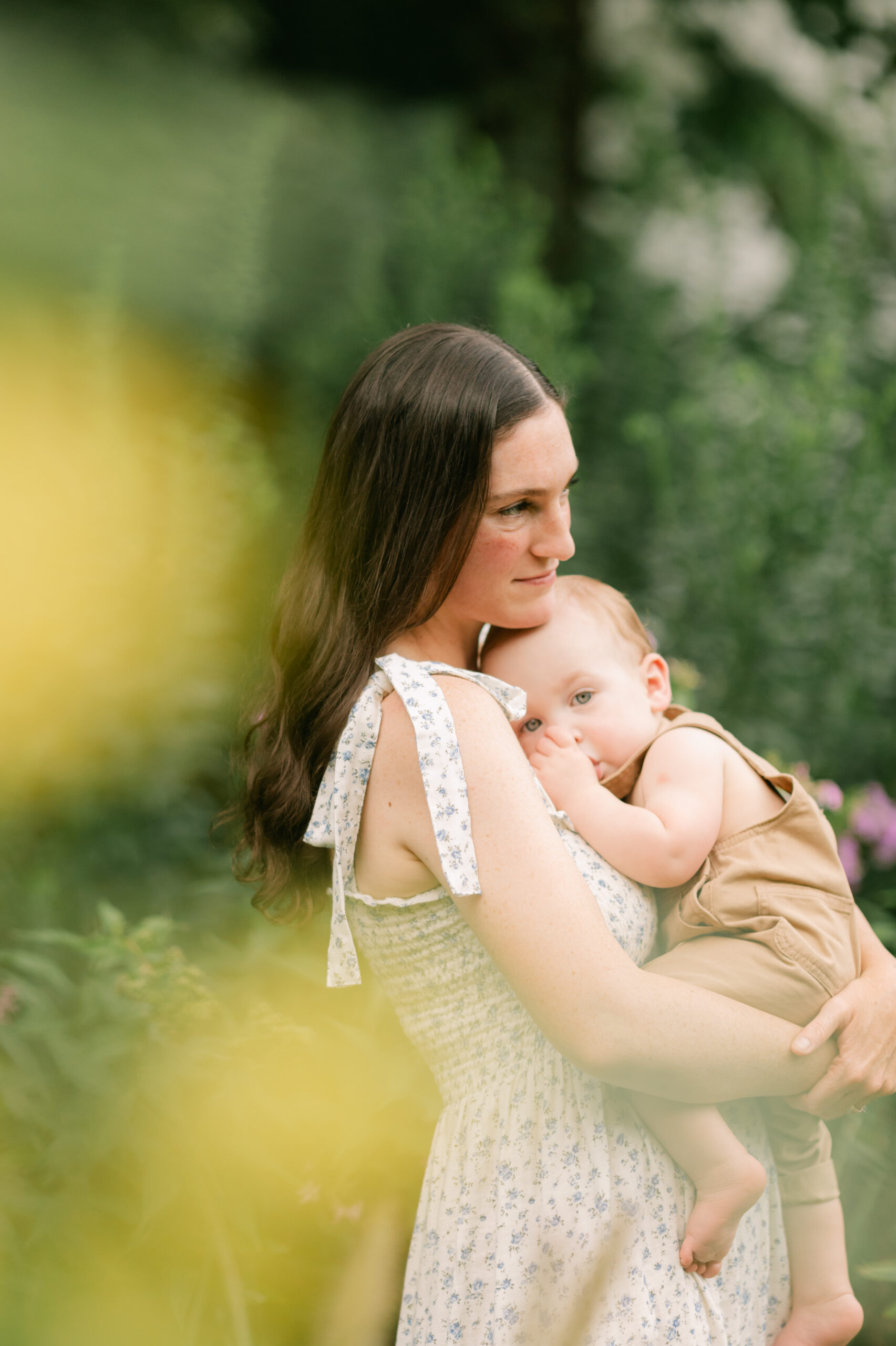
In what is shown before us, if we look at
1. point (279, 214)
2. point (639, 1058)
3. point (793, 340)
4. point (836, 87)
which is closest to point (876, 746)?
point (793, 340)

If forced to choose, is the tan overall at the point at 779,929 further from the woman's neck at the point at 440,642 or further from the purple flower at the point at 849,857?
the purple flower at the point at 849,857

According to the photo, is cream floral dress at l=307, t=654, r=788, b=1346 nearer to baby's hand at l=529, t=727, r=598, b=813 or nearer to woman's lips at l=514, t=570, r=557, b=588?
baby's hand at l=529, t=727, r=598, b=813

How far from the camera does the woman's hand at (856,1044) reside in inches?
48.5

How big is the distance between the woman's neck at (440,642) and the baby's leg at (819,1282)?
2.76 ft

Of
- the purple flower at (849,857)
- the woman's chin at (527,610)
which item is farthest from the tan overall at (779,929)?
the purple flower at (849,857)

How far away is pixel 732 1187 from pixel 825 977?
262 millimetres

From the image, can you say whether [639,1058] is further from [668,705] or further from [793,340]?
[793,340]

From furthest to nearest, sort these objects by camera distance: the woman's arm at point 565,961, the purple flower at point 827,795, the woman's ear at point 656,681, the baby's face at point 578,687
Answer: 1. the purple flower at point 827,795
2. the woman's ear at point 656,681
3. the baby's face at point 578,687
4. the woman's arm at point 565,961

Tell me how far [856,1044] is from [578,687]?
563 mm

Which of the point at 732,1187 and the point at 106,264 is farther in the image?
the point at 106,264

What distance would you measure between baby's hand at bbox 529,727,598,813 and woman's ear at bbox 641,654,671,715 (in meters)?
0.20

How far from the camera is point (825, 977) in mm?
1270

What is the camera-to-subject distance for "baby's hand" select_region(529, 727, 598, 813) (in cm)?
136

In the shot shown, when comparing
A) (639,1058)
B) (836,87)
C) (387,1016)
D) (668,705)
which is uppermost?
(836,87)
